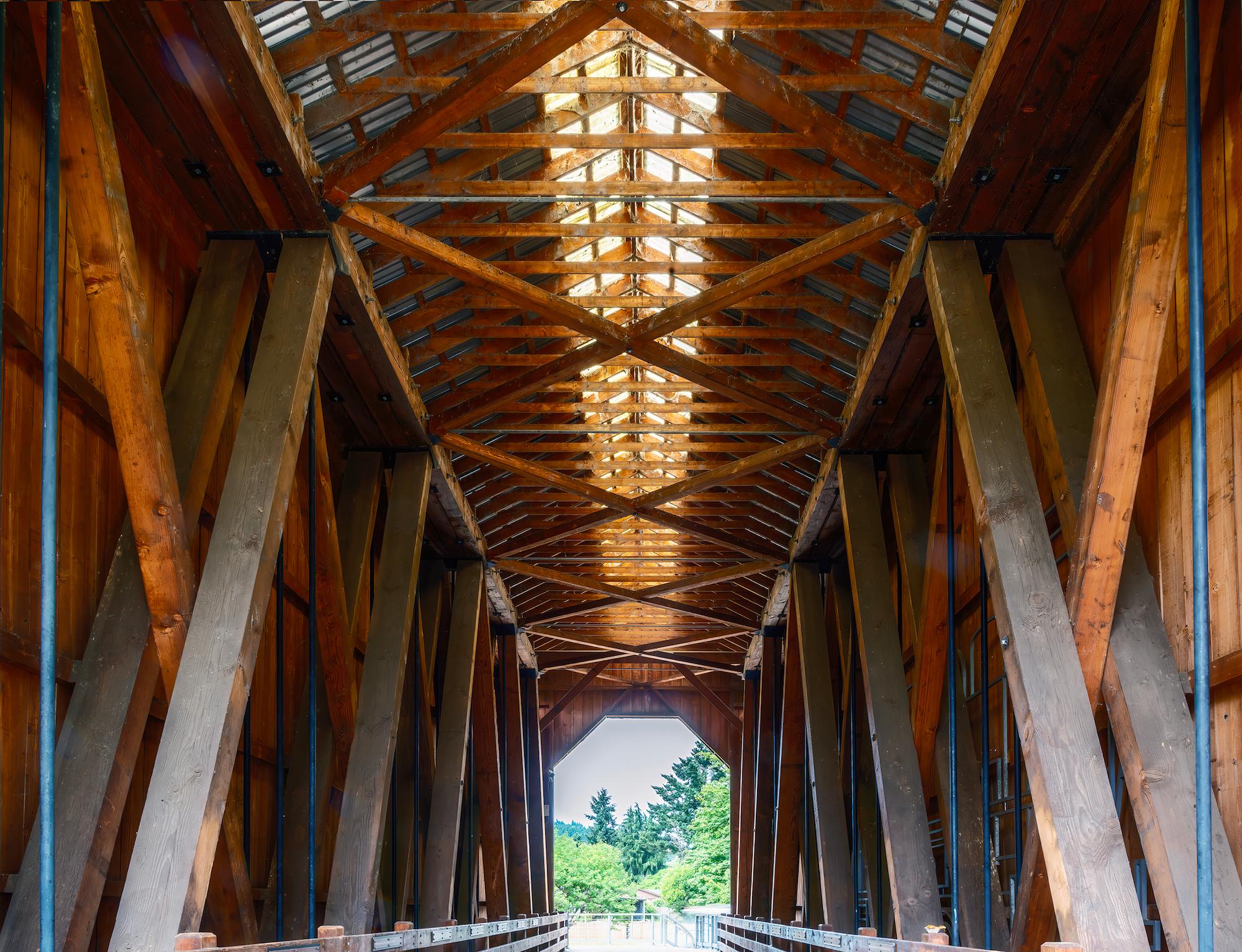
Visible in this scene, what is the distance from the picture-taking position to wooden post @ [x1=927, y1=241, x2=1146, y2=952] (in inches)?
193

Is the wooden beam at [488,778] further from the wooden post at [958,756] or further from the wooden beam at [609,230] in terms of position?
the wooden beam at [609,230]

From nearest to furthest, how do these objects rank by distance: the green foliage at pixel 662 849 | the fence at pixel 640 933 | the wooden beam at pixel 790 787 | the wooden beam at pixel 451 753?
the wooden beam at pixel 451 753
the wooden beam at pixel 790 787
the fence at pixel 640 933
the green foliage at pixel 662 849

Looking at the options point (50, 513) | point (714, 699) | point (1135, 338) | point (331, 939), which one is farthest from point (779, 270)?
point (714, 699)

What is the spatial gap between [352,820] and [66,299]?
417 cm

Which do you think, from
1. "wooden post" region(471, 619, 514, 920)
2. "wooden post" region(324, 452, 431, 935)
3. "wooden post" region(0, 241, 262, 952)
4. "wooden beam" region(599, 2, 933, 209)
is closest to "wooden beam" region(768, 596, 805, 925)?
"wooden post" region(471, 619, 514, 920)

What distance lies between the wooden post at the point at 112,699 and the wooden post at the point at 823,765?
23.1ft

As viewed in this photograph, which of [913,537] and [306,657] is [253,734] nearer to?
[306,657]

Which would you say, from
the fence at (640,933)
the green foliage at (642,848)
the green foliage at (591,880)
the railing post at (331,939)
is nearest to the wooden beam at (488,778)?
the railing post at (331,939)

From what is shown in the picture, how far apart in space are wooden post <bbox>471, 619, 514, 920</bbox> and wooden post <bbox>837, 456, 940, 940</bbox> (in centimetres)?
561

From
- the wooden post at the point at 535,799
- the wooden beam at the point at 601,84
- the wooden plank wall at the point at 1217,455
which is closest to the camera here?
the wooden plank wall at the point at 1217,455

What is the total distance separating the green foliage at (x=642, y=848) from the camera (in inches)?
2360

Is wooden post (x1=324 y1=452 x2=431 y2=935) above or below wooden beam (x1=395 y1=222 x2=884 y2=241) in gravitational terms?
below

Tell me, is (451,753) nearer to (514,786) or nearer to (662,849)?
(514,786)

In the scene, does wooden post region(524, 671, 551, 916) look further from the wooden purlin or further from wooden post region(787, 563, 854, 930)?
the wooden purlin
